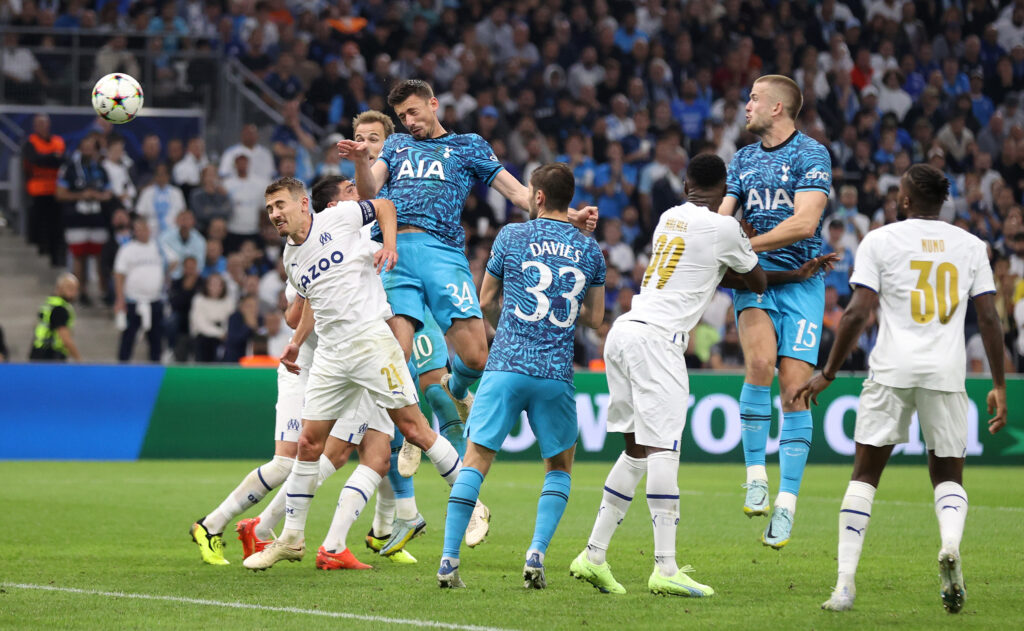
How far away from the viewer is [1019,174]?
2372 centimetres

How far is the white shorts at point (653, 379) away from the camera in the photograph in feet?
23.6

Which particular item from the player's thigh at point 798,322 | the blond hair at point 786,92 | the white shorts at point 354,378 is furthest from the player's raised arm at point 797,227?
the white shorts at point 354,378

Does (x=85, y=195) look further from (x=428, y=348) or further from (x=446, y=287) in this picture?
(x=446, y=287)

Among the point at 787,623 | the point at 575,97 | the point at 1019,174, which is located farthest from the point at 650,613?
the point at 1019,174

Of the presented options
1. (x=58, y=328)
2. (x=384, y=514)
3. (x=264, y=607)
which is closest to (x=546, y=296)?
(x=264, y=607)

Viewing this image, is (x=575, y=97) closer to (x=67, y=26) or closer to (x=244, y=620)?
(x=67, y=26)

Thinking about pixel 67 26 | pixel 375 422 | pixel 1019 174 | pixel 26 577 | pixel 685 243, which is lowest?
pixel 26 577

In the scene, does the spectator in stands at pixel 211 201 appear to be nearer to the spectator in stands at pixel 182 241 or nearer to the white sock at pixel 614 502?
the spectator in stands at pixel 182 241

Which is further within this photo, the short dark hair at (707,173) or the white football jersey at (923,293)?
the short dark hair at (707,173)

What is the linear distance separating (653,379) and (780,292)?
2.19 meters

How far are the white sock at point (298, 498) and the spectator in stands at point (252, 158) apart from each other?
12.6 meters

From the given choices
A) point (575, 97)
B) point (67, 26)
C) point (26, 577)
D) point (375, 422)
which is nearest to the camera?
point (26, 577)

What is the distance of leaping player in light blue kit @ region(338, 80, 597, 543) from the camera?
9.27 meters

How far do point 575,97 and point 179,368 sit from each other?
30.9 ft
